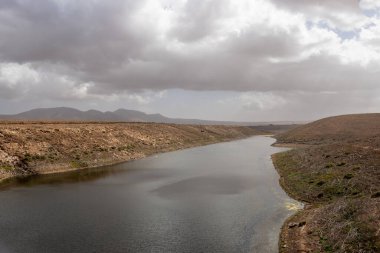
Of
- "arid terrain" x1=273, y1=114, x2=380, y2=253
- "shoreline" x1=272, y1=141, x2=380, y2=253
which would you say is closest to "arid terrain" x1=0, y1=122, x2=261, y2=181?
"arid terrain" x1=273, y1=114, x2=380, y2=253

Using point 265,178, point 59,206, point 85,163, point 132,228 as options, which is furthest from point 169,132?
point 132,228

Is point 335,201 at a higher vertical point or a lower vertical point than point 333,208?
lower

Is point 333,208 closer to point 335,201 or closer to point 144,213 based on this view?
point 335,201

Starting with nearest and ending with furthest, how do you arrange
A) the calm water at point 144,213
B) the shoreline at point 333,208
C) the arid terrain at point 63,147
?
1. the shoreline at point 333,208
2. the calm water at point 144,213
3. the arid terrain at point 63,147

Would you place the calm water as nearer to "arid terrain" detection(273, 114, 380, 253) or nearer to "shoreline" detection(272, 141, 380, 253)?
"shoreline" detection(272, 141, 380, 253)

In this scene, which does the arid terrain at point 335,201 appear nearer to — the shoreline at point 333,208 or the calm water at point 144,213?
the shoreline at point 333,208

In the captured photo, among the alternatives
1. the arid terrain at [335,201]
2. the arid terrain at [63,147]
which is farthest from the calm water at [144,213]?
the arid terrain at [63,147]

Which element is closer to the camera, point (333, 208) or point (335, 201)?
point (333, 208)

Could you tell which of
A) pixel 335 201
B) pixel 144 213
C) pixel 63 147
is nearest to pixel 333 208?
pixel 335 201
